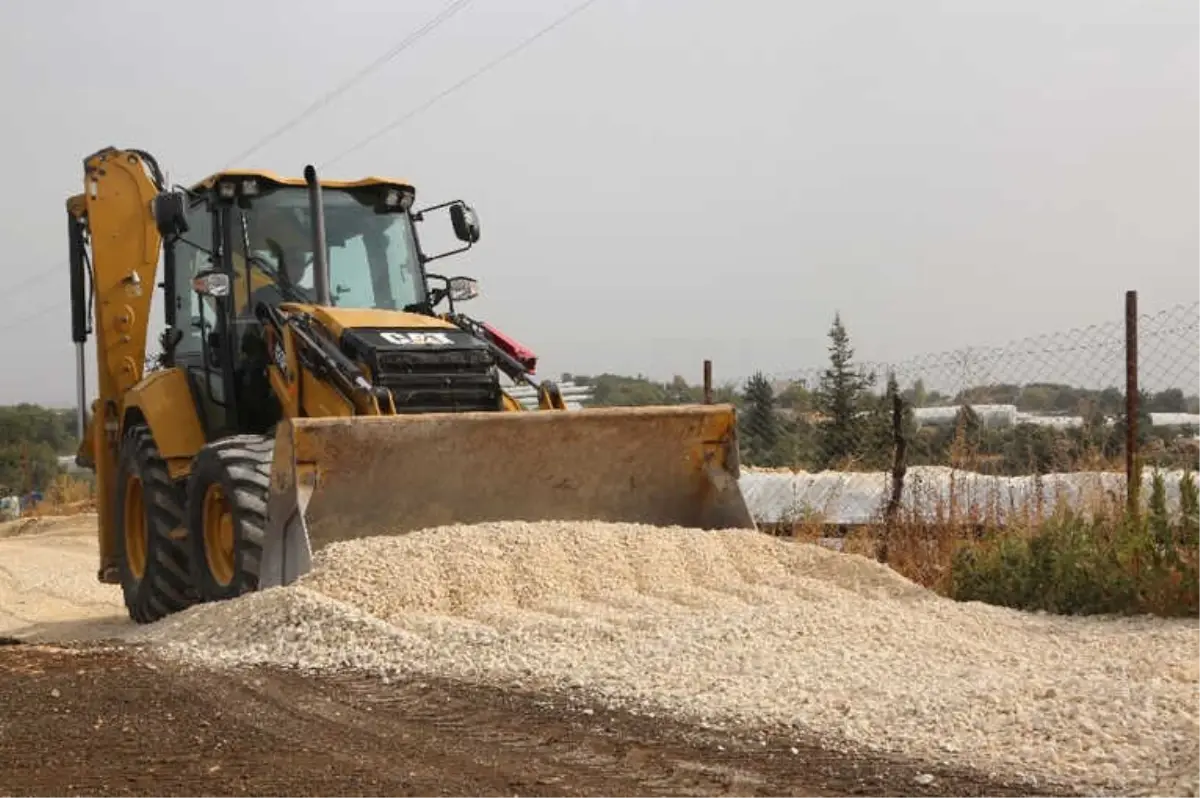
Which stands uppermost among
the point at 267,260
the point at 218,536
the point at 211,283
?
the point at 267,260

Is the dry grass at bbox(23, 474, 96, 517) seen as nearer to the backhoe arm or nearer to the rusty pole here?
the backhoe arm

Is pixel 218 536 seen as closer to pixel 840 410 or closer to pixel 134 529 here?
pixel 134 529

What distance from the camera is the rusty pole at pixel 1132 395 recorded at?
8.34 metres

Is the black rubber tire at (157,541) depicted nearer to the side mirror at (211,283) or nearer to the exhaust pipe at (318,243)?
the side mirror at (211,283)

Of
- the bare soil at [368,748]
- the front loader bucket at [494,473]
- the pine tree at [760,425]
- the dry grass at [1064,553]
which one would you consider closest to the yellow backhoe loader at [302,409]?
the front loader bucket at [494,473]

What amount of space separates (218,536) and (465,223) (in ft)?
9.59

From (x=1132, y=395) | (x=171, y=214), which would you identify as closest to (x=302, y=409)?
(x=171, y=214)

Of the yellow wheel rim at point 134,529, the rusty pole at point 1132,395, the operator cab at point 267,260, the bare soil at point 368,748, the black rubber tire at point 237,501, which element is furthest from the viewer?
the yellow wheel rim at point 134,529

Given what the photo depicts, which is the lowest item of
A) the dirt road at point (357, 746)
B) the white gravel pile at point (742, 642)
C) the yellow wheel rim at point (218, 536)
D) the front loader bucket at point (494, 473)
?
the dirt road at point (357, 746)

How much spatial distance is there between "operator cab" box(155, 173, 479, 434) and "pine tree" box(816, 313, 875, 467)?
4.88 m

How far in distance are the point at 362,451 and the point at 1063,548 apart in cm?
414

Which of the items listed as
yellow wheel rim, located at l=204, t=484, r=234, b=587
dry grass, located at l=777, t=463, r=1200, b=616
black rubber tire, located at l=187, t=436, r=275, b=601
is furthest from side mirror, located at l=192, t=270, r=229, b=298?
dry grass, located at l=777, t=463, r=1200, b=616

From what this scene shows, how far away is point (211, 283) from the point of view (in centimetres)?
880

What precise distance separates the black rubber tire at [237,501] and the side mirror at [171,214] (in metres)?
1.65
